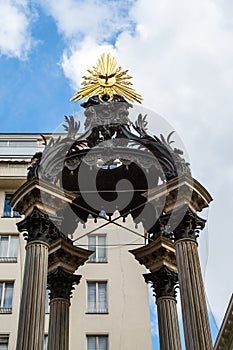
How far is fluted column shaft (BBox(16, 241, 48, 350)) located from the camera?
1430 centimetres

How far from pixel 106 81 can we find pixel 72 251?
21.1 ft

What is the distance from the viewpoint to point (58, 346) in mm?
18297

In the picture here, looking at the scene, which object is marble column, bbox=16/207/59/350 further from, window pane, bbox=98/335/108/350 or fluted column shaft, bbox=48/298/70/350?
window pane, bbox=98/335/108/350

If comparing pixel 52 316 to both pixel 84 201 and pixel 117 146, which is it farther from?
pixel 117 146

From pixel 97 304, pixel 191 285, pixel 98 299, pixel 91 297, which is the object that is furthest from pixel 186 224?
pixel 91 297

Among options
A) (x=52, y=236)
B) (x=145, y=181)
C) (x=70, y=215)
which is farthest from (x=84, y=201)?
(x=52, y=236)

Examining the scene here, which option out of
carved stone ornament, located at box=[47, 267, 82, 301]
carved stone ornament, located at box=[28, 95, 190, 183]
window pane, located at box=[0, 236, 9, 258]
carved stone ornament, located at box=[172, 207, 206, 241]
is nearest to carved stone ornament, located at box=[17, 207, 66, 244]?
carved stone ornament, located at box=[28, 95, 190, 183]

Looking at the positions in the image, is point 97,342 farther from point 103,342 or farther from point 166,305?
point 166,305

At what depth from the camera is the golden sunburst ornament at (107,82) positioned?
67.8 ft

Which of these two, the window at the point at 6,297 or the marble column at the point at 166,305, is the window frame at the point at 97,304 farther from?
the marble column at the point at 166,305

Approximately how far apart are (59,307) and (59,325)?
807 mm

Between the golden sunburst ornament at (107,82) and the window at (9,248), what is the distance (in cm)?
1693

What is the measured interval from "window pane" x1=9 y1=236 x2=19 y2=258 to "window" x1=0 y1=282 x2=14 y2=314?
6.35 ft

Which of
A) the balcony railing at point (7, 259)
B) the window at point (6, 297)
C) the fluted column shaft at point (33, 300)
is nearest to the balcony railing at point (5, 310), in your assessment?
the window at point (6, 297)
